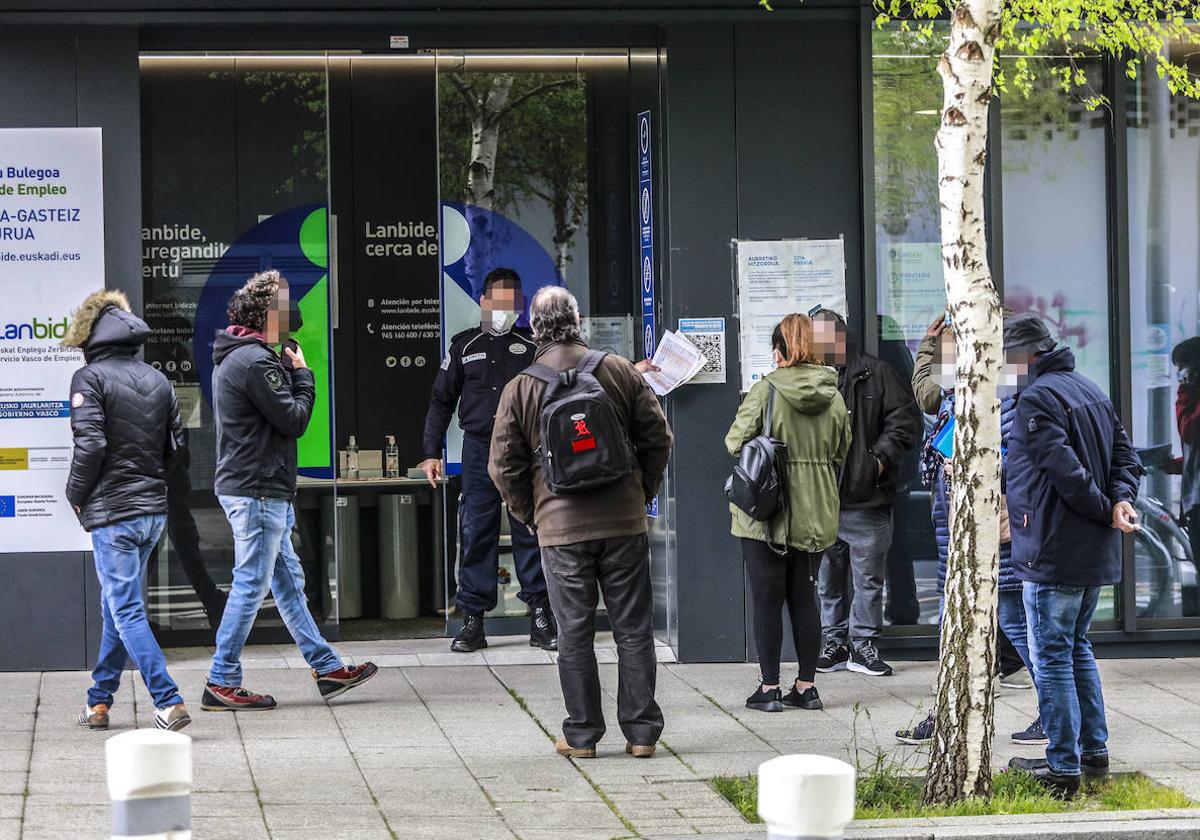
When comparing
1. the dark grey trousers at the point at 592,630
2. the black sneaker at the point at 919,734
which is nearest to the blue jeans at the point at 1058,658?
the black sneaker at the point at 919,734

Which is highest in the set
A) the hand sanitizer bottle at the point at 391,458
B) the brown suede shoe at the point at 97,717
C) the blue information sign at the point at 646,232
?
the blue information sign at the point at 646,232

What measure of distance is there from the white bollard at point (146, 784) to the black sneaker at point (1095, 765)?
416 cm

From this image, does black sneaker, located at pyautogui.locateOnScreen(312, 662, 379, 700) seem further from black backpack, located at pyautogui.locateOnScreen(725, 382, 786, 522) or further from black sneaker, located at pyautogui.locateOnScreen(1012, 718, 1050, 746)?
black sneaker, located at pyautogui.locateOnScreen(1012, 718, 1050, 746)

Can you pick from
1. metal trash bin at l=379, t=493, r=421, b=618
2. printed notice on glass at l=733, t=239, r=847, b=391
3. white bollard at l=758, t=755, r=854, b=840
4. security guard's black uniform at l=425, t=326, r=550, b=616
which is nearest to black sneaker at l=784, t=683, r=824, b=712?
printed notice on glass at l=733, t=239, r=847, b=391

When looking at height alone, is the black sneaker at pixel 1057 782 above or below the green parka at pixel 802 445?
below

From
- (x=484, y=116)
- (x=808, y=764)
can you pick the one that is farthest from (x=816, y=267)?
(x=808, y=764)

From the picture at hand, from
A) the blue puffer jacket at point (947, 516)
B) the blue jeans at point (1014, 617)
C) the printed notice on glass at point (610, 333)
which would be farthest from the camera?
the printed notice on glass at point (610, 333)

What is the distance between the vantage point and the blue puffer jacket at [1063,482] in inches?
244

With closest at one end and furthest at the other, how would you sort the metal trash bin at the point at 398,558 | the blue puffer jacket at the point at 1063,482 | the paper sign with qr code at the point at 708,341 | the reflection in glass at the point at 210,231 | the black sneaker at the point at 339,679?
1. the blue puffer jacket at the point at 1063,482
2. the black sneaker at the point at 339,679
3. the paper sign with qr code at the point at 708,341
4. the reflection in glass at the point at 210,231
5. the metal trash bin at the point at 398,558

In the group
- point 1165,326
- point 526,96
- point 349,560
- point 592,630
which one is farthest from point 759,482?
point 349,560

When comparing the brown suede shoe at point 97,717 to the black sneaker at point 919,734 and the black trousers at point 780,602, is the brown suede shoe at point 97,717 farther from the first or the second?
the black sneaker at point 919,734

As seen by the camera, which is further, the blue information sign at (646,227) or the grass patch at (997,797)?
the blue information sign at (646,227)

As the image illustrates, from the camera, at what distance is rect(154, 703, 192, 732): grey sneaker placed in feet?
24.2

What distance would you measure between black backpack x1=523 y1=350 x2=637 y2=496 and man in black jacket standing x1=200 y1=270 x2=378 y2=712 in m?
1.55
